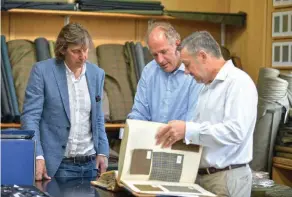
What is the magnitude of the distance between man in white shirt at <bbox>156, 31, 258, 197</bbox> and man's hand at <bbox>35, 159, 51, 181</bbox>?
0.90 meters

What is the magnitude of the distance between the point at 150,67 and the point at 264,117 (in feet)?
6.02

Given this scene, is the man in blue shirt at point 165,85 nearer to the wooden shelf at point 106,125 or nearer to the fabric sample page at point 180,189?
the fabric sample page at point 180,189

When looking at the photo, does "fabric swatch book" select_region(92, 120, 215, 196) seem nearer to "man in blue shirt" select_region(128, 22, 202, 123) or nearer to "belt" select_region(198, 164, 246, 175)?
"belt" select_region(198, 164, 246, 175)

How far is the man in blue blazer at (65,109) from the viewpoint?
12.1ft

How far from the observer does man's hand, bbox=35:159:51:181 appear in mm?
3518

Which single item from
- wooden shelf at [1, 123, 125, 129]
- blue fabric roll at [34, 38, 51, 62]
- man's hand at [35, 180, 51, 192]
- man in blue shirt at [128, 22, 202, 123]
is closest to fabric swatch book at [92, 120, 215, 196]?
man's hand at [35, 180, 51, 192]

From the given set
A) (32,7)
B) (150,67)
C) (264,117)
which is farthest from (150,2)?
(150,67)

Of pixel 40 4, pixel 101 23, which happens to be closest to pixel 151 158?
pixel 40 4

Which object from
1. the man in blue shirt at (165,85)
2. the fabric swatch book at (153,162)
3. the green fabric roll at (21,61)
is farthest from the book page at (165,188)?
the green fabric roll at (21,61)

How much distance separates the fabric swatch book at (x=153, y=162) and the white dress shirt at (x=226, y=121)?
88 mm

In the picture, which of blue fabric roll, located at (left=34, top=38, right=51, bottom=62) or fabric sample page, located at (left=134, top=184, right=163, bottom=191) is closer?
fabric sample page, located at (left=134, top=184, right=163, bottom=191)

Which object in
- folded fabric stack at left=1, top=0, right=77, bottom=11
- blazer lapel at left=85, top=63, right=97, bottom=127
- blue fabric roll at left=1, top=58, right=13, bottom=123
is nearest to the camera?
blazer lapel at left=85, top=63, right=97, bottom=127

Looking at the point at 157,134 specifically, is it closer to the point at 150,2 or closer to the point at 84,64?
the point at 84,64

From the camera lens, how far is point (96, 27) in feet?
19.6
